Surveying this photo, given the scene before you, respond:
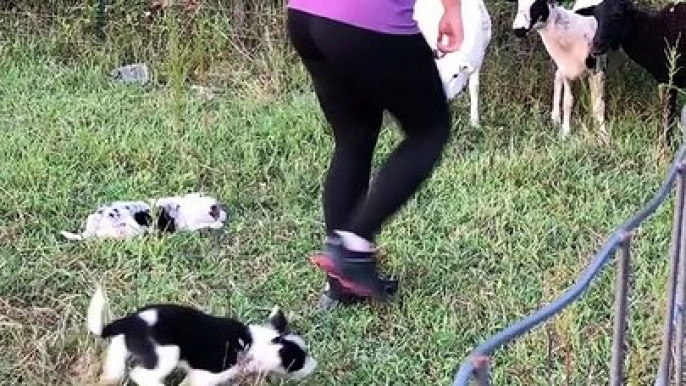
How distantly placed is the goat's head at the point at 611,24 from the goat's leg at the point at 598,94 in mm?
151

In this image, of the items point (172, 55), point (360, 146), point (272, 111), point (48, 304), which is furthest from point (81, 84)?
point (360, 146)

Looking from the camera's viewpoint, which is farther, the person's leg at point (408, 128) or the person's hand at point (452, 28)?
the person's hand at point (452, 28)

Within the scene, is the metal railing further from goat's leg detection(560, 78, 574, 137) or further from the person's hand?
goat's leg detection(560, 78, 574, 137)

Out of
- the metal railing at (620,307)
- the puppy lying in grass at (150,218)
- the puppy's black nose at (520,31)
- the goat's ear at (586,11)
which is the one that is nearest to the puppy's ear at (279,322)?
the puppy lying in grass at (150,218)

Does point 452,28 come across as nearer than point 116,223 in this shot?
Yes

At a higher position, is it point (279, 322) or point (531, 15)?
point (531, 15)

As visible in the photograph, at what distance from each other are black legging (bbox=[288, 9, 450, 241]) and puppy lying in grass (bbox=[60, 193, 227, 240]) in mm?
714

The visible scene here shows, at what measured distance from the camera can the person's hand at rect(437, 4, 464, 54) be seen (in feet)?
10.4

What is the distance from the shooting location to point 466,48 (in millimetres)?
4617

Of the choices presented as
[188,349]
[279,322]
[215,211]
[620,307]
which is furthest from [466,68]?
[620,307]

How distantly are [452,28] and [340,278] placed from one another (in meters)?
0.80

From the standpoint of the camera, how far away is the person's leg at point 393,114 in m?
2.66

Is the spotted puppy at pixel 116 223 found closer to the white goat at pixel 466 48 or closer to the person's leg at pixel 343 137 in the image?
the person's leg at pixel 343 137

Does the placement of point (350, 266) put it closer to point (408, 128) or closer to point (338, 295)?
point (338, 295)
